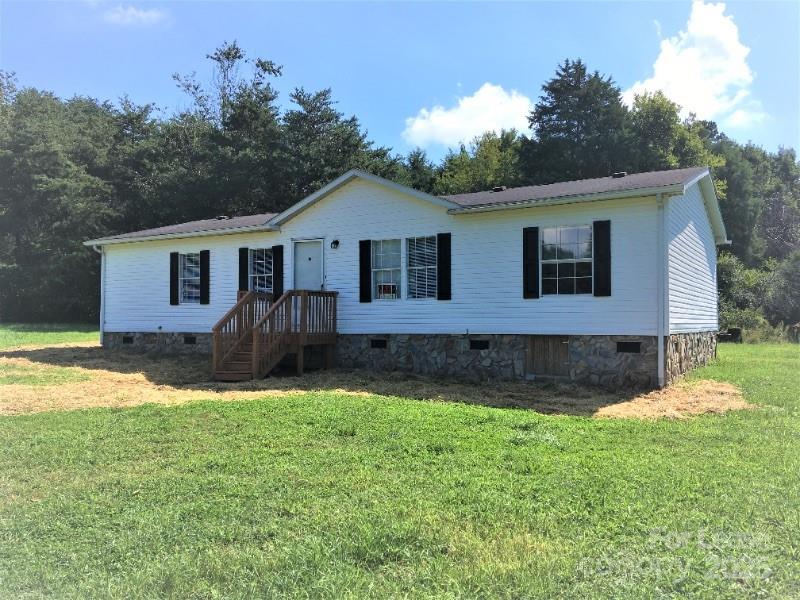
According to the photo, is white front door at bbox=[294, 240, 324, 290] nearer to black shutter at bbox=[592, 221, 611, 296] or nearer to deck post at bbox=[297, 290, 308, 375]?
deck post at bbox=[297, 290, 308, 375]

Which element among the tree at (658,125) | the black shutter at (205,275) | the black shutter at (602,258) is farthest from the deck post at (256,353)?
the tree at (658,125)

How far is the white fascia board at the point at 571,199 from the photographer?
9031 millimetres

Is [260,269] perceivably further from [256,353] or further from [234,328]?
[256,353]

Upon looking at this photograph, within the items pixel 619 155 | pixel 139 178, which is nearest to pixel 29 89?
pixel 139 178

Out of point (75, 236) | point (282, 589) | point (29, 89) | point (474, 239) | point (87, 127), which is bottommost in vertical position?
point (282, 589)

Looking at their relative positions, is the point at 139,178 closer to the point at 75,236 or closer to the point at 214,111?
the point at 75,236

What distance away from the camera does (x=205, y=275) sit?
14445mm

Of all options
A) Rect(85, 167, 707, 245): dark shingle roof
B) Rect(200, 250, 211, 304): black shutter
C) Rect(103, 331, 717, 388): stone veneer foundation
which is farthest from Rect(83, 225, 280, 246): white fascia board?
Rect(103, 331, 717, 388): stone veneer foundation

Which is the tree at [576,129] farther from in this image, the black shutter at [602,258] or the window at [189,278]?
the black shutter at [602,258]

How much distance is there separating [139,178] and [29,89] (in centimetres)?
838

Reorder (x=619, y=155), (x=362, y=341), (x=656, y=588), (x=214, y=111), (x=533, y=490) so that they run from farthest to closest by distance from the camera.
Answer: (x=214, y=111), (x=619, y=155), (x=362, y=341), (x=533, y=490), (x=656, y=588)

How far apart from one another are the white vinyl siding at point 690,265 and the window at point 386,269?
5230mm

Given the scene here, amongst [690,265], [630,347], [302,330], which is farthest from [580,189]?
[302,330]

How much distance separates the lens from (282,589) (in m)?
2.79
